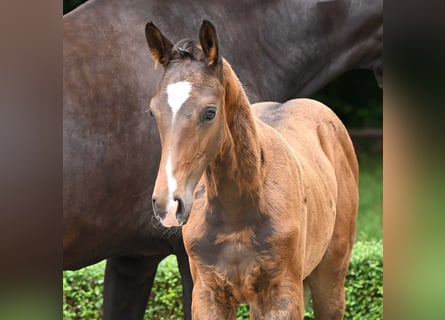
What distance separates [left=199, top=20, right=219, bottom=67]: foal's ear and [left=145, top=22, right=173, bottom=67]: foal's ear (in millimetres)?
118

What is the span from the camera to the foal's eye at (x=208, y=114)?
2898 millimetres

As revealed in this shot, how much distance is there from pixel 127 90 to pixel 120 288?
1017 millimetres

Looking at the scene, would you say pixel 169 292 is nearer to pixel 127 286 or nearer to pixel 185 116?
pixel 127 286

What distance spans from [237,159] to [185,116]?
365 mm

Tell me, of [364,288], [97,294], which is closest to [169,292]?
[97,294]

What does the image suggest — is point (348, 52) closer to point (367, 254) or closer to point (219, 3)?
point (219, 3)

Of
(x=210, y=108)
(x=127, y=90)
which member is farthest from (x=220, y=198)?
(x=127, y=90)

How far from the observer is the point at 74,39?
4121 millimetres

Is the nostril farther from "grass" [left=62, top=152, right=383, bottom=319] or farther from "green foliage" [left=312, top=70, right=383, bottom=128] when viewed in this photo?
"green foliage" [left=312, top=70, right=383, bottom=128]

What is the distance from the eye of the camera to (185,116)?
286 cm

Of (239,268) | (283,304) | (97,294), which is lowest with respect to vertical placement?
(97,294)

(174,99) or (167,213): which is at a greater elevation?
(174,99)

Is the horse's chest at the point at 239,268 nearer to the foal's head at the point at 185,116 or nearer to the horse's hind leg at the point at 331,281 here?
the foal's head at the point at 185,116

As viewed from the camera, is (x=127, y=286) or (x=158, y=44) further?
(x=127, y=286)
